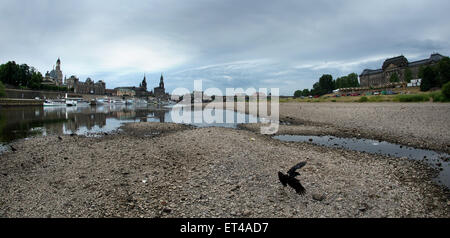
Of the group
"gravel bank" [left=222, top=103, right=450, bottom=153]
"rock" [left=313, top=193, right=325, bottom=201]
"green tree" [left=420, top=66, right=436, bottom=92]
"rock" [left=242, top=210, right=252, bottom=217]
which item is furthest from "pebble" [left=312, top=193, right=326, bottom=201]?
"green tree" [left=420, top=66, right=436, bottom=92]

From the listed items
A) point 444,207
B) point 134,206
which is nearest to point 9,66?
point 134,206

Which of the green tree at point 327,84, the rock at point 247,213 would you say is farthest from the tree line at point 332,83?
the rock at point 247,213

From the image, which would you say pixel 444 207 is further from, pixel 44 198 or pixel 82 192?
pixel 44 198

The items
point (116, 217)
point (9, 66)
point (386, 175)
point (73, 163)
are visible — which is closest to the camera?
point (116, 217)

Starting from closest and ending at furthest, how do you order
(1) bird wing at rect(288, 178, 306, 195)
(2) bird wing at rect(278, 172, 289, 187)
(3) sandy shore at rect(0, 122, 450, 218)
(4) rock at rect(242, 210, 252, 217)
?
(4) rock at rect(242, 210, 252, 217)
(3) sandy shore at rect(0, 122, 450, 218)
(1) bird wing at rect(288, 178, 306, 195)
(2) bird wing at rect(278, 172, 289, 187)

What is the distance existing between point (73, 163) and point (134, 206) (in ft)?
24.4

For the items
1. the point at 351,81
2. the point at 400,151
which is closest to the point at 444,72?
the point at 351,81

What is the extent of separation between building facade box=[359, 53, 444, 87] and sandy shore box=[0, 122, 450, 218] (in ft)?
518

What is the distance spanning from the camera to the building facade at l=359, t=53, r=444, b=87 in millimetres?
135000

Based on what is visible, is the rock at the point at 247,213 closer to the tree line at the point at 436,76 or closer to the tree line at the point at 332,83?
the tree line at the point at 436,76

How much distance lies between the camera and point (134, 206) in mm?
7734

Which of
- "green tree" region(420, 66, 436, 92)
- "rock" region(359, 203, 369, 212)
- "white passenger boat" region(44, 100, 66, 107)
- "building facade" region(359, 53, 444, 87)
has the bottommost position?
"rock" region(359, 203, 369, 212)

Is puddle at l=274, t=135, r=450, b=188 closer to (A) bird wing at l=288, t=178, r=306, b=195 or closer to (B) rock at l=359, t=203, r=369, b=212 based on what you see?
(B) rock at l=359, t=203, r=369, b=212

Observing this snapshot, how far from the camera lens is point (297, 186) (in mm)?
8977
